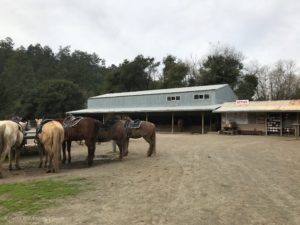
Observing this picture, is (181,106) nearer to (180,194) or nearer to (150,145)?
(150,145)

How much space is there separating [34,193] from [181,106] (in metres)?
30.3

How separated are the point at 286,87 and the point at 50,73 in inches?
1990

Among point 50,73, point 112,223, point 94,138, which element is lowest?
point 112,223

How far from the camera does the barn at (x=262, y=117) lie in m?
Answer: 27.6

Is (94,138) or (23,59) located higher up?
(23,59)

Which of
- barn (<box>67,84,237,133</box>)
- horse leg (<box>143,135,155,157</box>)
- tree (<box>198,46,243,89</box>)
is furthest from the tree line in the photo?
horse leg (<box>143,135,155,157</box>)

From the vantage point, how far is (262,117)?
29.2 m

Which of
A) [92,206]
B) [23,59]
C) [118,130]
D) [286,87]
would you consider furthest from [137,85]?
[92,206]

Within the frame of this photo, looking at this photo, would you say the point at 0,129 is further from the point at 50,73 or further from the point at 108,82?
the point at 50,73

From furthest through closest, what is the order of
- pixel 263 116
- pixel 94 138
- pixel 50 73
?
pixel 50 73 → pixel 263 116 → pixel 94 138

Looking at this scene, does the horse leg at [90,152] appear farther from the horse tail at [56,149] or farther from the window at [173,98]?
the window at [173,98]

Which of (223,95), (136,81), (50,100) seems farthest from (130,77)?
(223,95)

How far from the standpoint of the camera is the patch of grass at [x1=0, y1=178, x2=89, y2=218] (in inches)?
237

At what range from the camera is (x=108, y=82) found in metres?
62.8
